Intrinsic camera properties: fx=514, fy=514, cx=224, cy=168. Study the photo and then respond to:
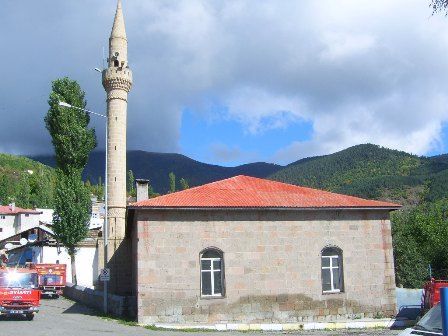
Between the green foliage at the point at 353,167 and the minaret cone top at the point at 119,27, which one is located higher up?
the green foliage at the point at 353,167

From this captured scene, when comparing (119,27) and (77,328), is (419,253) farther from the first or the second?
(77,328)

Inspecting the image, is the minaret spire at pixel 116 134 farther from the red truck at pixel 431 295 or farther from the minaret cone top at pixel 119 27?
the red truck at pixel 431 295

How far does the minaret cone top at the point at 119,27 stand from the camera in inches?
1593

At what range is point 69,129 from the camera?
39.3 meters

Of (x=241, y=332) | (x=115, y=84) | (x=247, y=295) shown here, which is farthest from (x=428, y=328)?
(x=115, y=84)

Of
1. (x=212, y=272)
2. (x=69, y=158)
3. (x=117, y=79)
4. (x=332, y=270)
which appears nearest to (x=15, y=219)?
(x=69, y=158)

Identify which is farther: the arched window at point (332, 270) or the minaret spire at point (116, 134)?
the minaret spire at point (116, 134)

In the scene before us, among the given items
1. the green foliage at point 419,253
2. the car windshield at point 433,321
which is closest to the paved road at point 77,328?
the car windshield at point 433,321

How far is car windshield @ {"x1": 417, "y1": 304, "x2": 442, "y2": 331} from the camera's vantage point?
740 centimetres

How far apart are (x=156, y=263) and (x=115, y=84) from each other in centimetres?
2170

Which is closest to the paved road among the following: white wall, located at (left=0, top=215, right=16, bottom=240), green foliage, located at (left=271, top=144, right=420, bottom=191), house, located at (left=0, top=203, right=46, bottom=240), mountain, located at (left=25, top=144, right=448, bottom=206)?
house, located at (left=0, top=203, right=46, bottom=240)

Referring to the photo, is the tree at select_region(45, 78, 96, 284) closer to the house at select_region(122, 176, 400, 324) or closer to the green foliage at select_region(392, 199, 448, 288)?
the house at select_region(122, 176, 400, 324)

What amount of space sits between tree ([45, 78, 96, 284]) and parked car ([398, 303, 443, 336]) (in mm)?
34980

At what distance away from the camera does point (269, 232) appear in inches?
850
